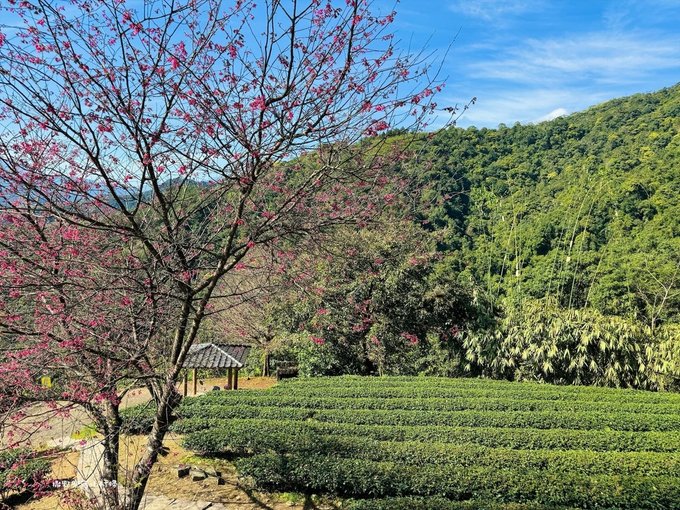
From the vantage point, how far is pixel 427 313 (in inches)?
565

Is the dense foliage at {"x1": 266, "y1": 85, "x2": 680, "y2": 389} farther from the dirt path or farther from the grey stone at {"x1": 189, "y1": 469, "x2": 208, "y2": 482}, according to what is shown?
the grey stone at {"x1": 189, "y1": 469, "x2": 208, "y2": 482}

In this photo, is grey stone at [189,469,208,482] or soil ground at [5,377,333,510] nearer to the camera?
soil ground at [5,377,333,510]

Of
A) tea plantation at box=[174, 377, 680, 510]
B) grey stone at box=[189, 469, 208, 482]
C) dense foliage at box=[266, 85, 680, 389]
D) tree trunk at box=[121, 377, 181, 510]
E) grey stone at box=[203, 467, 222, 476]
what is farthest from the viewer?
dense foliage at box=[266, 85, 680, 389]

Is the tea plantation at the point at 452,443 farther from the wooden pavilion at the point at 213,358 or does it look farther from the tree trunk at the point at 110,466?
the tree trunk at the point at 110,466

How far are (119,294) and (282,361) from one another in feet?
51.2

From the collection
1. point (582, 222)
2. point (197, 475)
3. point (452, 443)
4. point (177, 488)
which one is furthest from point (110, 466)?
point (582, 222)

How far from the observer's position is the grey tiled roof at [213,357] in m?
12.4

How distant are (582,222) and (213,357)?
2249cm

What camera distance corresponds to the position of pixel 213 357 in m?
12.8

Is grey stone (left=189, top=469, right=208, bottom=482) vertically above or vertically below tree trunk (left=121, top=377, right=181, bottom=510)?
below

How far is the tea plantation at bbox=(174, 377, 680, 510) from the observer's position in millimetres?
5230

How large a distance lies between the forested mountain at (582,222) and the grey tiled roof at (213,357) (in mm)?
10202

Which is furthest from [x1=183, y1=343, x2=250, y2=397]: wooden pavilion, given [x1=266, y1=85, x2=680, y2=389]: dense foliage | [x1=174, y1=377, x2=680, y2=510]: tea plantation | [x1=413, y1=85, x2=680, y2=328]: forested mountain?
[x1=413, y1=85, x2=680, y2=328]: forested mountain

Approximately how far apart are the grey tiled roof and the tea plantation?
71.9 inches
